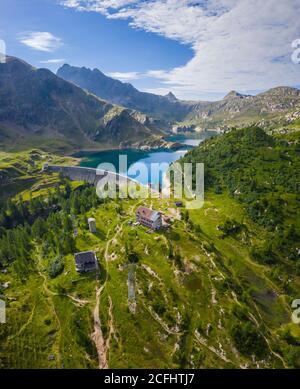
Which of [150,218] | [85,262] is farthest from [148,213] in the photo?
[85,262]

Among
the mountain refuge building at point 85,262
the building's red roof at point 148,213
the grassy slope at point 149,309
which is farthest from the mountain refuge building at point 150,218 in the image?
the mountain refuge building at point 85,262

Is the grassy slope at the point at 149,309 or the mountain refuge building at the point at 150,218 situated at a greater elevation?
the mountain refuge building at the point at 150,218

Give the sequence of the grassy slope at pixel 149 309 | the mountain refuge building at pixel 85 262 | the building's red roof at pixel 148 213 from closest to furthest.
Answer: the grassy slope at pixel 149 309 < the mountain refuge building at pixel 85 262 < the building's red roof at pixel 148 213

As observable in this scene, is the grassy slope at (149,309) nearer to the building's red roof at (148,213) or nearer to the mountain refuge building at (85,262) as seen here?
the mountain refuge building at (85,262)

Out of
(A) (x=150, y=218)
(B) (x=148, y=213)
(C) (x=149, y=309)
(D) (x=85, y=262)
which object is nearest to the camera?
(C) (x=149, y=309)

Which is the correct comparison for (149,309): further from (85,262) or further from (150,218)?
(150,218)

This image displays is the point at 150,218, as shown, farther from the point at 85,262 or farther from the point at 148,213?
the point at 85,262

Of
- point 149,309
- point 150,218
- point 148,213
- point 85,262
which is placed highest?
point 148,213

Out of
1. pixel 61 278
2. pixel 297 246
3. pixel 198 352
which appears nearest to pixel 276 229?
pixel 297 246

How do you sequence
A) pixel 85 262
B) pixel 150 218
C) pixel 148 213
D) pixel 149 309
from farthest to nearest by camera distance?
pixel 148 213
pixel 150 218
pixel 85 262
pixel 149 309

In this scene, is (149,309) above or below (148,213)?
below

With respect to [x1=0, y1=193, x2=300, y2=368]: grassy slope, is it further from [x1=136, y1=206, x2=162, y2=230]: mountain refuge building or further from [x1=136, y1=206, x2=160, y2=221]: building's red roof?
[x1=136, y1=206, x2=160, y2=221]: building's red roof

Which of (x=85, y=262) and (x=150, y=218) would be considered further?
(x=150, y=218)
